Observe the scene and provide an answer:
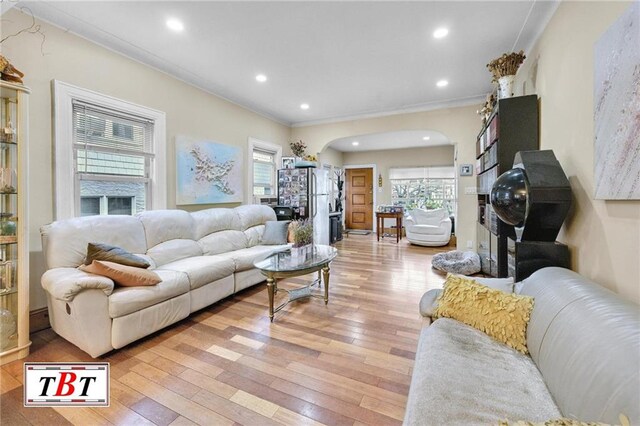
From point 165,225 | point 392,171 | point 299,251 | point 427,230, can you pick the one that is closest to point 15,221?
point 165,225

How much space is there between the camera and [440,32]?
2578 mm

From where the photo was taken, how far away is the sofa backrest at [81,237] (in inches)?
84.1

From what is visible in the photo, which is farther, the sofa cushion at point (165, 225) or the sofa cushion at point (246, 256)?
the sofa cushion at point (246, 256)

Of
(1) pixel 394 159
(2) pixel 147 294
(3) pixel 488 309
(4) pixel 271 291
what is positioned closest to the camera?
(3) pixel 488 309

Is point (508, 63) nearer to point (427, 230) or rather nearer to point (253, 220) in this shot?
point (253, 220)

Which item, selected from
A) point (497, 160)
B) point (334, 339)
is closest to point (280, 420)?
point (334, 339)

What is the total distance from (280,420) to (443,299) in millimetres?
1128

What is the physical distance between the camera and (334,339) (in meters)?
2.15

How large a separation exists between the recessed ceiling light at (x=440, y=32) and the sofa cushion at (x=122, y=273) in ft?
11.1

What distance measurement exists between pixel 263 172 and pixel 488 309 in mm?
4431

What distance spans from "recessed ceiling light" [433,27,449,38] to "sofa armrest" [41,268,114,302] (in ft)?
11.6

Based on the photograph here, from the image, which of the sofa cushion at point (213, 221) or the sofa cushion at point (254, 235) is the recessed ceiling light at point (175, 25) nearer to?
the sofa cushion at point (213, 221)

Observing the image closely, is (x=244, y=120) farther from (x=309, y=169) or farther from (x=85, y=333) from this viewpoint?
(x=85, y=333)

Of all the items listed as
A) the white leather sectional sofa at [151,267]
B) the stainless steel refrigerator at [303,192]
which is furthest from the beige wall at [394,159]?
the white leather sectional sofa at [151,267]
